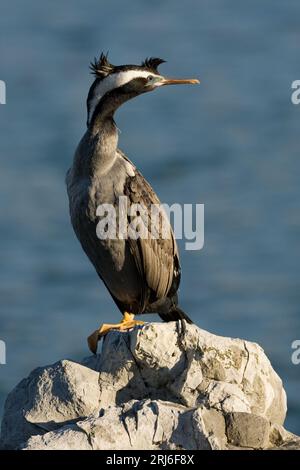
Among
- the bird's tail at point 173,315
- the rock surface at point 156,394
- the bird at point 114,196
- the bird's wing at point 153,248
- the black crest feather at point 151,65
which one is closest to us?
the rock surface at point 156,394

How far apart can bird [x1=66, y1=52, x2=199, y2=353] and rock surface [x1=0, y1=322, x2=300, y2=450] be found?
1541mm

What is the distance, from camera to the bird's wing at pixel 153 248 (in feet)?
47.9

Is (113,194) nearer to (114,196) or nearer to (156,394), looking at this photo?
(114,196)

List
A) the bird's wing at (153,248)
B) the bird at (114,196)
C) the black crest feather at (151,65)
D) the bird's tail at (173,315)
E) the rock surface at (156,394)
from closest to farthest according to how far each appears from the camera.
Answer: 1. the rock surface at (156,394)
2. the bird at (114,196)
3. the bird's wing at (153,248)
4. the black crest feather at (151,65)
5. the bird's tail at (173,315)

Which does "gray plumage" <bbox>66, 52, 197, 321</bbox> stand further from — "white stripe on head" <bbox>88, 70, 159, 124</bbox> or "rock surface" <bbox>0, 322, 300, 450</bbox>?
"rock surface" <bbox>0, 322, 300, 450</bbox>

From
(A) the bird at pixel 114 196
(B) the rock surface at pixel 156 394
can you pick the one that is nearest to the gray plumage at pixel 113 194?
(A) the bird at pixel 114 196

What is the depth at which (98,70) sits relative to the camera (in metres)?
14.5

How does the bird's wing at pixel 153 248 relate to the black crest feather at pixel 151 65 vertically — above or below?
below

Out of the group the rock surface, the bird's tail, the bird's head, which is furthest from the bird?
the rock surface

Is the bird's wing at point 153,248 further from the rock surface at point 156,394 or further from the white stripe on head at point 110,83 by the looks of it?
the rock surface at point 156,394

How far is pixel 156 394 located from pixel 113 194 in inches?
103

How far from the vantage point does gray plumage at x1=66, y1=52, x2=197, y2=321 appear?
568 inches

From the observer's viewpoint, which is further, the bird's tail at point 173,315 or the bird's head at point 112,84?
the bird's tail at point 173,315

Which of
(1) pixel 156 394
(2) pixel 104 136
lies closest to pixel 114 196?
(2) pixel 104 136
